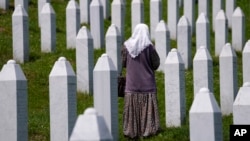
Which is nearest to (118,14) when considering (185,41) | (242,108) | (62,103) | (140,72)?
(185,41)

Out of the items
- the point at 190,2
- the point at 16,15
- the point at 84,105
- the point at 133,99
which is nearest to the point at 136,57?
the point at 133,99

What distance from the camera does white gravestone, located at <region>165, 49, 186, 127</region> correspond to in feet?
41.5

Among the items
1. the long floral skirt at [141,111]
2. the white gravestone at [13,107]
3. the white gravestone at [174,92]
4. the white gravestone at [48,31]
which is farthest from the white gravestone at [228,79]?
the white gravestone at [48,31]

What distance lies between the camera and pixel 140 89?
1238 centimetres

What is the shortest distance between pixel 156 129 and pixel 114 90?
5.20 ft

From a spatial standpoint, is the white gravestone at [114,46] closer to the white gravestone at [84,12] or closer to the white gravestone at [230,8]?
the white gravestone at [84,12]

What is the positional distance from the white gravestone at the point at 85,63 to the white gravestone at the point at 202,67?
1837 mm

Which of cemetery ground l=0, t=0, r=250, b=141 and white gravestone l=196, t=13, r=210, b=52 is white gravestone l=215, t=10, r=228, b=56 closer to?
cemetery ground l=0, t=0, r=250, b=141

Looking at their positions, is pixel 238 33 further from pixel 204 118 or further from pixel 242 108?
pixel 204 118

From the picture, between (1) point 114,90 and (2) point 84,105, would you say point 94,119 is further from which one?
(2) point 84,105

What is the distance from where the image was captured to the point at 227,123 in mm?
12672

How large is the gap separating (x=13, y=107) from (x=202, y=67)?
3.80 meters

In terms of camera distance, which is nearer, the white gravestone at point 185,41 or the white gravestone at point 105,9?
the white gravestone at point 185,41

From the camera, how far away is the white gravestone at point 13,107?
995cm
